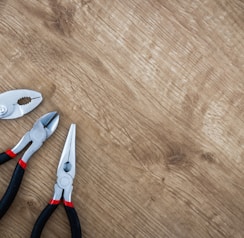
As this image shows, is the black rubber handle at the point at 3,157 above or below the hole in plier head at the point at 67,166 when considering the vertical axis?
below

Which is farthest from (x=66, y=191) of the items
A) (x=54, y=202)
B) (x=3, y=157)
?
(x=3, y=157)

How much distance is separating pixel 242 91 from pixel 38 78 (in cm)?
41

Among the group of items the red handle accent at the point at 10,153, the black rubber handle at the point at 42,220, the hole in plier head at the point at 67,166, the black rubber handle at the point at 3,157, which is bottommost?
the black rubber handle at the point at 42,220

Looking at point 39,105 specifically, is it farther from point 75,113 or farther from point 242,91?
point 242,91

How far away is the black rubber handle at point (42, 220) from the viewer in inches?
37.7

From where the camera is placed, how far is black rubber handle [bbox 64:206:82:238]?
37.9 inches

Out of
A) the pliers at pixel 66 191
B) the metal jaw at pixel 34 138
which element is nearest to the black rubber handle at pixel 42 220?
the pliers at pixel 66 191

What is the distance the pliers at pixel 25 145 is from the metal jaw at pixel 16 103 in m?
0.04

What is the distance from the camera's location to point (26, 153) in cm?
98

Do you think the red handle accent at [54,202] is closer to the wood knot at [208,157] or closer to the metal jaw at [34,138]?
the metal jaw at [34,138]

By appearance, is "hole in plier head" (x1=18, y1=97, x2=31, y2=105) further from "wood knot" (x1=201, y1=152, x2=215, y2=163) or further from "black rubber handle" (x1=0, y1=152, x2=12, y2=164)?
"wood knot" (x1=201, y1=152, x2=215, y2=163)

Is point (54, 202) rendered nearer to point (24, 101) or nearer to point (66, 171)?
point (66, 171)

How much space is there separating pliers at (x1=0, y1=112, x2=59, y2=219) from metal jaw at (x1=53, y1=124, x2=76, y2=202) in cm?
4

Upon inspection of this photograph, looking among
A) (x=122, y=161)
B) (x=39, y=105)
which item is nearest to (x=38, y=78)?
(x=39, y=105)
